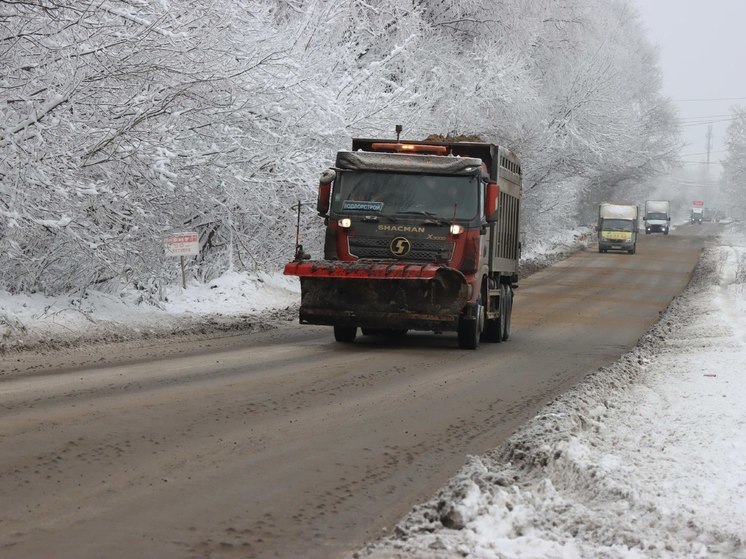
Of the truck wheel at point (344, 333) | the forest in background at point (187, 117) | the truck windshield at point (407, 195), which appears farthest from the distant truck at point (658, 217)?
the truck windshield at point (407, 195)

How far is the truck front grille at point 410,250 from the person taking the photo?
15352mm

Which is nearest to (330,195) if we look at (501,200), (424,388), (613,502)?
(501,200)

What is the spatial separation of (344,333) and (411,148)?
2.97 m

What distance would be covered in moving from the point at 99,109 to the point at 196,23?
2.45 m

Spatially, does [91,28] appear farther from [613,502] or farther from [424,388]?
[613,502]

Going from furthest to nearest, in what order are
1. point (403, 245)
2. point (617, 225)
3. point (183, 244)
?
point (617, 225) < point (183, 244) < point (403, 245)

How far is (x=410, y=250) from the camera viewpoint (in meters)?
15.4

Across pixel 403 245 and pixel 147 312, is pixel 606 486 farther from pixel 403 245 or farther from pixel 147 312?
pixel 147 312

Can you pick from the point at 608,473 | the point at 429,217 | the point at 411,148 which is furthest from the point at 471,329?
the point at 608,473

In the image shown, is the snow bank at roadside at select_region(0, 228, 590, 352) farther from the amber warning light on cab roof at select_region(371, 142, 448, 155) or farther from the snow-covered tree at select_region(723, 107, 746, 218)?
the snow-covered tree at select_region(723, 107, 746, 218)

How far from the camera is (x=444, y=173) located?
15.6m

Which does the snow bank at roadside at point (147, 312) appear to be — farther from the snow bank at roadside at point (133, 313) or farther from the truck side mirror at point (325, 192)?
the truck side mirror at point (325, 192)

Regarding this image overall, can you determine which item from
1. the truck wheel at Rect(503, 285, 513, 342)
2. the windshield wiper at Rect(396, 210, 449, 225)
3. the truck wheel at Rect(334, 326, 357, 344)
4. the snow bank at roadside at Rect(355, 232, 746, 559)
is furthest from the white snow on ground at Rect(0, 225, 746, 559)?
the truck wheel at Rect(503, 285, 513, 342)

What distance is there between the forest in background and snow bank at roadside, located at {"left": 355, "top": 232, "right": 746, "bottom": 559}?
7206mm
